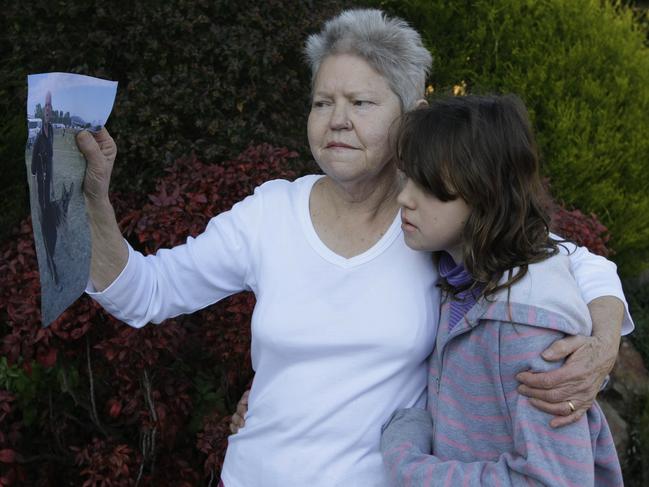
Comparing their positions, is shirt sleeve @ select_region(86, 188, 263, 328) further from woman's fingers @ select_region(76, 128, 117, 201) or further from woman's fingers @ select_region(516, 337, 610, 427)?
woman's fingers @ select_region(516, 337, 610, 427)

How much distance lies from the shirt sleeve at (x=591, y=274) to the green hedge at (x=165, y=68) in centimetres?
187

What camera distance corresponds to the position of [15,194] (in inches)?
145

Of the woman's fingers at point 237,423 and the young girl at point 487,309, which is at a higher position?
the young girl at point 487,309

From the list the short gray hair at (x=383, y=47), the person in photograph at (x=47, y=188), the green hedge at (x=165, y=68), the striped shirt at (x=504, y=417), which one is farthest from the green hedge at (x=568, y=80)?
the person in photograph at (x=47, y=188)

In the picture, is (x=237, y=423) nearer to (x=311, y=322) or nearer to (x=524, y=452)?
(x=311, y=322)

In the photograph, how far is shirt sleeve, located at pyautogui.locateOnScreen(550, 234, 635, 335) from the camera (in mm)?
1953

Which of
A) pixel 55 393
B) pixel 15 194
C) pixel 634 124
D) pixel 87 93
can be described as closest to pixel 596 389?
pixel 87 93

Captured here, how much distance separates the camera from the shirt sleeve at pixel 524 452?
1.56 metres

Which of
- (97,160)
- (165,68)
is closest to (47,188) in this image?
(97,160)

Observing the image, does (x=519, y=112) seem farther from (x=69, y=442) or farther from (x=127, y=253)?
(x=69, y=442)

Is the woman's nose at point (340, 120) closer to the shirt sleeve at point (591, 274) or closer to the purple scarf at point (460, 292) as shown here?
the purple scarf at point (460, 292)

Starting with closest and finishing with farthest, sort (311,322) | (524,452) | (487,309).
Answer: (524,452)
(487,309)
(311,322)

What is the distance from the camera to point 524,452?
1.58 m

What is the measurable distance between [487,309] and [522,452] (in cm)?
30
